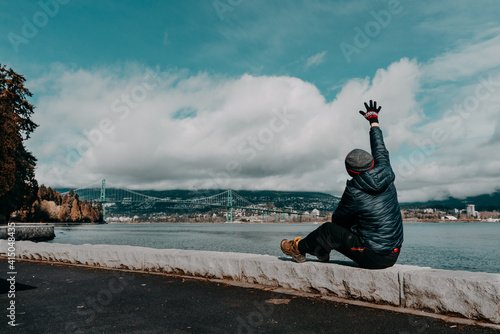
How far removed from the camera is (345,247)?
3.64 meters

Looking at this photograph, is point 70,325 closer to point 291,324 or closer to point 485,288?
point 291,324

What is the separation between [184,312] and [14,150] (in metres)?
23.8

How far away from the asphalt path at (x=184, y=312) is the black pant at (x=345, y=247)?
1.48 ft

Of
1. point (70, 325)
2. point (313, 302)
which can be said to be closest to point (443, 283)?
point (313, 302)

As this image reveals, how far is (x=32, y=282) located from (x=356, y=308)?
4.51 m

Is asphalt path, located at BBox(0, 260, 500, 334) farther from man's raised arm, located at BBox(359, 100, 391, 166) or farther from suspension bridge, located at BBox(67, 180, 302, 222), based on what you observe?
suspension bridge, located at BBox(67, 180, 302, 222)

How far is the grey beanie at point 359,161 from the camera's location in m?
3.58

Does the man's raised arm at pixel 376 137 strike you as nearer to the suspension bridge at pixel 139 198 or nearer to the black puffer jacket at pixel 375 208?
the black puffer jacket at pixel 375 208

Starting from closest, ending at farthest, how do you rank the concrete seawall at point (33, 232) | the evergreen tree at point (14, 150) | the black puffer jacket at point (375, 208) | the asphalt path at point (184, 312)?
the asphalt path at point (184, 312) < the black puffer jacket at point (375, 208) < the evergreen tree at point (14, 150) < the concrete seawall at point (33, 232)

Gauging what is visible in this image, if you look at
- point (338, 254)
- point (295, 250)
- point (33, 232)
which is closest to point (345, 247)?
point (295, 250)

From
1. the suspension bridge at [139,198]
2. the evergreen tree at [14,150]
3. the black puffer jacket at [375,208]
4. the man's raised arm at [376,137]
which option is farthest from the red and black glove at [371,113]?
the suspension bridge at [139,198]

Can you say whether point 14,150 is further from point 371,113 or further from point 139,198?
point 139,198

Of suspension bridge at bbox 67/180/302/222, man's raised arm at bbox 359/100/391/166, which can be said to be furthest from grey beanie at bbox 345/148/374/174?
suspension bridge at bbox 67/180/302/222

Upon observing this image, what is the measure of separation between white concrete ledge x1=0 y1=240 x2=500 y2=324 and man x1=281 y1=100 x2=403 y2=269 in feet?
0.69
